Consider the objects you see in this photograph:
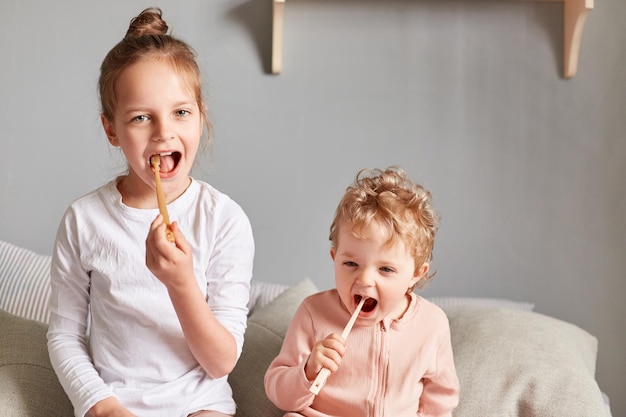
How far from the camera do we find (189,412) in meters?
1.32

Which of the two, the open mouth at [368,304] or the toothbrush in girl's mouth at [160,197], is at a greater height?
the toothbrush in girl's mouth at [160,197]

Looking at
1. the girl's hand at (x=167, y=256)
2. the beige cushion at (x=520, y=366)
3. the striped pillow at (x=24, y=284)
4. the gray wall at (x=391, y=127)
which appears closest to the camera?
the girl's hand at (x=167, y=256)

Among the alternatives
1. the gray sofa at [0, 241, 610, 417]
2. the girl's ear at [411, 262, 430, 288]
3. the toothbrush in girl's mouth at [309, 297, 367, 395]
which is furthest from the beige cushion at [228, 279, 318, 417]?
the girl's ear at [411, 262, 430, 288]

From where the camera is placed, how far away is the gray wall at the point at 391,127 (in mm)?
2029

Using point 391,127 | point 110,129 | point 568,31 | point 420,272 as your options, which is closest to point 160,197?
point 110,129

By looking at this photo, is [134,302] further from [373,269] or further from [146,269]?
[373,269]

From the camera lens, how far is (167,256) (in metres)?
1.14

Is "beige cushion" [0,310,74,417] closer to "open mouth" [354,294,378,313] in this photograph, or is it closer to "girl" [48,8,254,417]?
"girl" [48,8,254,417]

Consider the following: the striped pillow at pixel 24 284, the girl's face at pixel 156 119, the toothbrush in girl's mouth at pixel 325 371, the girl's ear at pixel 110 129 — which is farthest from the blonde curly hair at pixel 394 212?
the striped pillow at pixel 24 284

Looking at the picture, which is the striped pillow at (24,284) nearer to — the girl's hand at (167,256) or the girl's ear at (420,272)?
the girl's hand at (167,256)

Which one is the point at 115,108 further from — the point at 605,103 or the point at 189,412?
the point at 605,103

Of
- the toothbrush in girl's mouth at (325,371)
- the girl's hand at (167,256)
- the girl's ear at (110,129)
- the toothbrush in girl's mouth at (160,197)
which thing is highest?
the girl's ear at (110,129)

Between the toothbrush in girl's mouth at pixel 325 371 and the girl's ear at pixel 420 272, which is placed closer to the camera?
the toothbrush in girl's mouth at pixel 325 371

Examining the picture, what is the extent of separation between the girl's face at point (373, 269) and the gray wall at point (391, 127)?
0.75 meters
